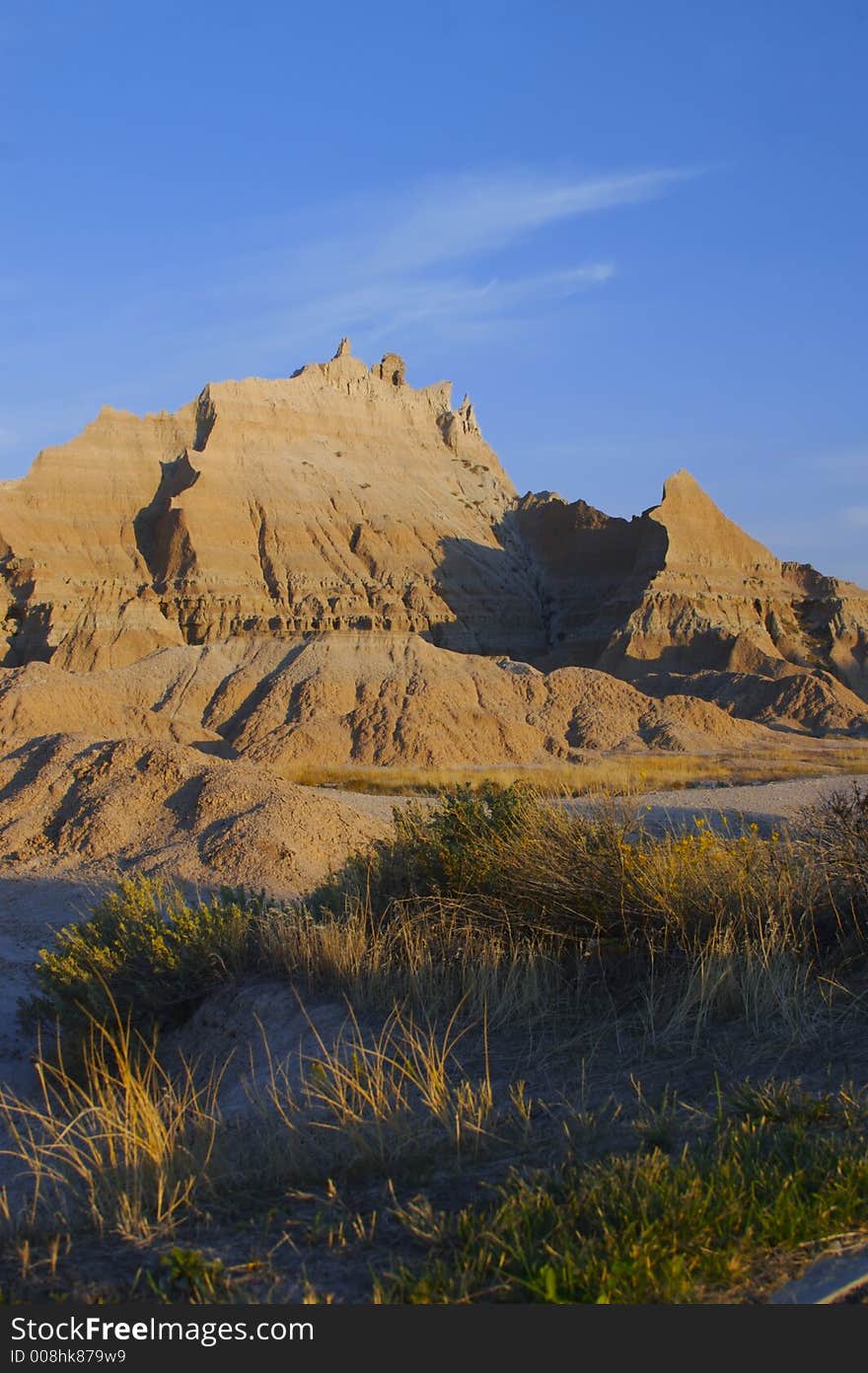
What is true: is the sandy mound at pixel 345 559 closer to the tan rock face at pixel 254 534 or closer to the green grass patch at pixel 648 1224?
the tan rock face at pixel 254 534

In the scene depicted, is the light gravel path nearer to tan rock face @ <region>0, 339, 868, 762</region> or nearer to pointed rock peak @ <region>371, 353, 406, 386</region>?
tan rock face @ <region>0, 339, 868, 762</region>

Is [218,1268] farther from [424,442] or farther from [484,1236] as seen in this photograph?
[424,442]

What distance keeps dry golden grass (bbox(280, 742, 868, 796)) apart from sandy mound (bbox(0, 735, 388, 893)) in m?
9.23

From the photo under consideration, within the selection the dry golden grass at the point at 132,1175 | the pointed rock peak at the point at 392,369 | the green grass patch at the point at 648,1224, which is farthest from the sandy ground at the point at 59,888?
the pointed rock peak at the point at 392,369

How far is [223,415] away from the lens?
66125 mm

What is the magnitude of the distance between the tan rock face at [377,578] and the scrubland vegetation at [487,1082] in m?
28.5

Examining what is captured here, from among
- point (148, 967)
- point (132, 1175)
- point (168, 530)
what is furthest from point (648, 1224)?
point (168, 530)

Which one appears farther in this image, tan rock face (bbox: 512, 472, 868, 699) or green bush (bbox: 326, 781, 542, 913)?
tan rock face (bbox: 512, 472, 868, 699)

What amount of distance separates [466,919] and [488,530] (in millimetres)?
65489

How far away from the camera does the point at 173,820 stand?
14406 millimetres

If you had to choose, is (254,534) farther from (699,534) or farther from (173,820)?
(173,820)

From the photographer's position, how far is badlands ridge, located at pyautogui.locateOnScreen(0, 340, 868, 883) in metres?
33.3

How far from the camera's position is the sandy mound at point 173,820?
1295cm

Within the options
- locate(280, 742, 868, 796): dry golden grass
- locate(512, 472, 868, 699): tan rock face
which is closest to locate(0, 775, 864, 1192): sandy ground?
locate(280, 742, 868, 796): dry golden grass
